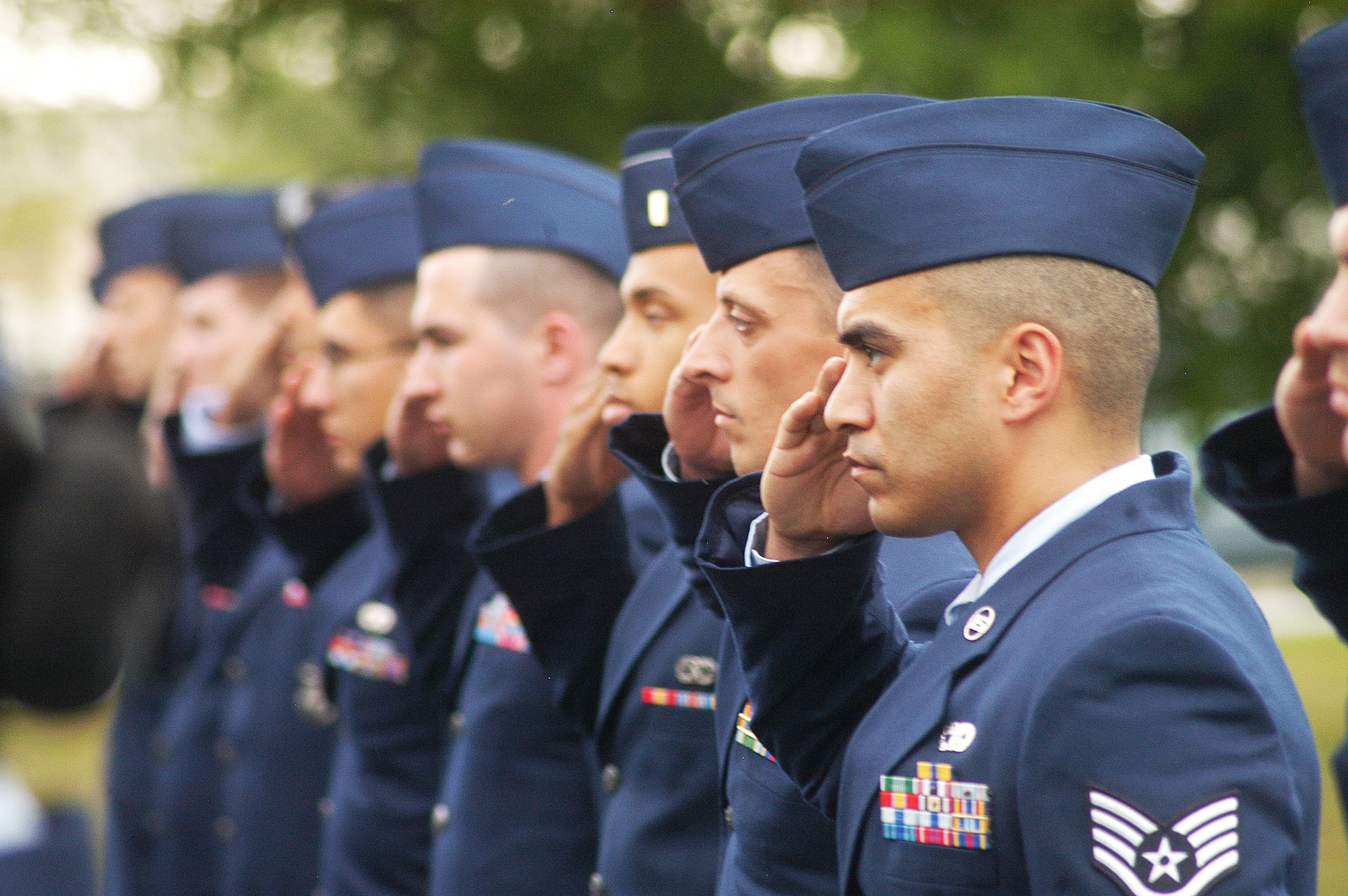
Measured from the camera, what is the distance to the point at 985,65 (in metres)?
6.65

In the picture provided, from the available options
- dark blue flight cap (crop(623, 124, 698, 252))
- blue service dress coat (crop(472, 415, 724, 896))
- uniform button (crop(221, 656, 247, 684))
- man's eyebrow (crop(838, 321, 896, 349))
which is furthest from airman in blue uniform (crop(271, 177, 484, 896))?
man's eyebrow (crop(838, 321, 896, 349))

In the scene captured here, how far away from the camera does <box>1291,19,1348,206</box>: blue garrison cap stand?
2.76 meters

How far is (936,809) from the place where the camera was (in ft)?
7.04

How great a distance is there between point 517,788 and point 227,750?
238 cm

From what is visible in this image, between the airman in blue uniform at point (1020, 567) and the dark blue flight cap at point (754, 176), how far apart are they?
40cm

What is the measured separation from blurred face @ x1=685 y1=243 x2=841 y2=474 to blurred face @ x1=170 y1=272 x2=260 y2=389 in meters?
4.00

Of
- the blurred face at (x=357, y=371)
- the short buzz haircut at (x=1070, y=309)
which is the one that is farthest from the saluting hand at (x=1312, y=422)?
the blurred face at (x=357, y=371)

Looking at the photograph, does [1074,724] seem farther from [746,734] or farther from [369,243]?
[369,243]

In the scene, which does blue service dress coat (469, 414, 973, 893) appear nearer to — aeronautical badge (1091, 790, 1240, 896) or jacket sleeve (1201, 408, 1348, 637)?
jacket sleeve (1201, 408, 1348, 637)

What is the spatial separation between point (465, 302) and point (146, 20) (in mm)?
4742

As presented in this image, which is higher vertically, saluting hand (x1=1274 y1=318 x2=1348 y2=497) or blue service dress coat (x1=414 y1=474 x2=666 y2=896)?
saluting hand (x1=1274 y1=318 x2=1348 y2=497)

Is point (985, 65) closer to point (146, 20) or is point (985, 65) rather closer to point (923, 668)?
point (146, 20)

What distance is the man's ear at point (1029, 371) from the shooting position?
221cm

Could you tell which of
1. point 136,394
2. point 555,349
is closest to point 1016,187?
point 555,349
